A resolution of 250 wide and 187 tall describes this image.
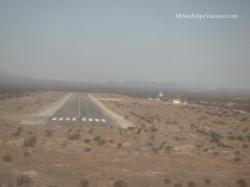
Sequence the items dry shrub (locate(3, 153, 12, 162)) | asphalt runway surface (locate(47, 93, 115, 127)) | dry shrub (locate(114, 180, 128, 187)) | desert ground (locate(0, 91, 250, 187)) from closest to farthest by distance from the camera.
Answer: dry shrub (locate(114, 180, 128, 187)) < desert ground (locate(0, 91, 250, 187)) < dry shrub (locate(3, 153, 12, 162)) < asphalt runway surface (locate(47, 93, 115, 127))

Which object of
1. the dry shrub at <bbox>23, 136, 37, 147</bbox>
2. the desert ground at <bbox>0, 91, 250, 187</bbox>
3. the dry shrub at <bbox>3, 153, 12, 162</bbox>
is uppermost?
the dry shrub at <bbox>23, 136, 37, 147</bbox>

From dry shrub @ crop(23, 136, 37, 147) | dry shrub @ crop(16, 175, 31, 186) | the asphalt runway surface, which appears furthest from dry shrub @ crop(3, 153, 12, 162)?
the asphalt runway surface

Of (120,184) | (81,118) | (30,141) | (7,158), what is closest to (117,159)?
(120,184)

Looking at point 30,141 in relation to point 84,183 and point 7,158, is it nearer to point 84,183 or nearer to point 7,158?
point 7,158

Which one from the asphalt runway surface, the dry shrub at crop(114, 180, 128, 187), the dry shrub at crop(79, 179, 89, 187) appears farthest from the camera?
the asphalt runway surface

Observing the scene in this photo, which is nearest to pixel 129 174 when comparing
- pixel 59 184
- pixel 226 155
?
pixel 59 184

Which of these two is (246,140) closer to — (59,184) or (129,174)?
(129,174)

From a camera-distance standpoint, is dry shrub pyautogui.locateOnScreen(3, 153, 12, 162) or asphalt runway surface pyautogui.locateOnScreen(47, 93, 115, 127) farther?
asphalt runway surface pyautogui.locateOnScreen(47, 93, 115, 127)

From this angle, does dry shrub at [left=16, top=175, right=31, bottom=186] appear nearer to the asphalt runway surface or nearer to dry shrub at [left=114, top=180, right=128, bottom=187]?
dry shrub at [left=114, top=180, right=128, bottom=187]

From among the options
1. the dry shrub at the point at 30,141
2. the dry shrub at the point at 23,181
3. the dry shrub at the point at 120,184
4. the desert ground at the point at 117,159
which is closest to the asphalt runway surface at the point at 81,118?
the desert ground at the point at 117,159

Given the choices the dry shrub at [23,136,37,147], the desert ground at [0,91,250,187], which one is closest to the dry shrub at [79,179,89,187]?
the desert ground at [0,91,250,187]

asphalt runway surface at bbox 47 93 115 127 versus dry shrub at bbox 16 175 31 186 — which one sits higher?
asphalt runway surface at bbox 47 93 115 127
